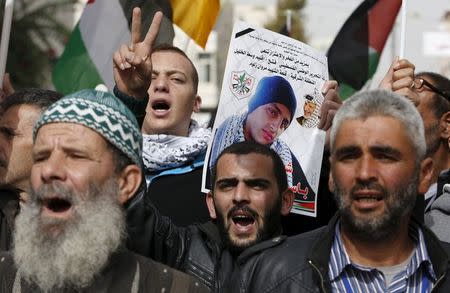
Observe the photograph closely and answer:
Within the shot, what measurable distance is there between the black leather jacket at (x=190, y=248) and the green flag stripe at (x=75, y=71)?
6.79ft

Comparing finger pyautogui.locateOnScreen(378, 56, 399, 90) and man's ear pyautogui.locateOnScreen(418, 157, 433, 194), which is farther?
finger pyautogui.locateOnScreen(378, 56, 399, 90)

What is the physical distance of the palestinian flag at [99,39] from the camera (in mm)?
6137

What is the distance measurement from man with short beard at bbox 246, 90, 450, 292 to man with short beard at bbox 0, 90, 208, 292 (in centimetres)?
37

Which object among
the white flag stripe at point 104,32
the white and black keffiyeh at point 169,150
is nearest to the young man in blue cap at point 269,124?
the white and black keffiyeh at point 169,150

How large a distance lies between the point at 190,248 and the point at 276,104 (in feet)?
3.17

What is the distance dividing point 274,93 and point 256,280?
1.56 metres

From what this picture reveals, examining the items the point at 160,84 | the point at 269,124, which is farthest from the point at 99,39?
the point at 269,124

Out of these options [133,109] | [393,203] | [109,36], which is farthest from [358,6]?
[393,203]

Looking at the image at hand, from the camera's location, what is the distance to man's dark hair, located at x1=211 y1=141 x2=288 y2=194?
15.1 ft

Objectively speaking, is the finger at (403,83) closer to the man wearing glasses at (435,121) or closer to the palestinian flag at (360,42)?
the man wearing glasses at (435,121)

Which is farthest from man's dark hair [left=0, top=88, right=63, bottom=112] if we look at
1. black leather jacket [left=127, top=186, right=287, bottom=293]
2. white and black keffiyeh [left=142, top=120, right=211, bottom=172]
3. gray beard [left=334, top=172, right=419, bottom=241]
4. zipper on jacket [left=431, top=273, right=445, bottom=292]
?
zipper on jacket [left=431, top=273, right=445, bottom=292]

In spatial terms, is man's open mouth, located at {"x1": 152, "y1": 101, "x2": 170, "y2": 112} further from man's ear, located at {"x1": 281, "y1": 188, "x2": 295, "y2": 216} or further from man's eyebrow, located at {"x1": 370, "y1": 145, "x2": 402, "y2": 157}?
man's eyebrow, located at {"x1": 370, "y1": 145, "x2": 402, "y2": 157}

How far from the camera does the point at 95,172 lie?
11.3 ft

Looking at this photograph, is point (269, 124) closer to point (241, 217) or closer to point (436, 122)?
point (241, 217)
